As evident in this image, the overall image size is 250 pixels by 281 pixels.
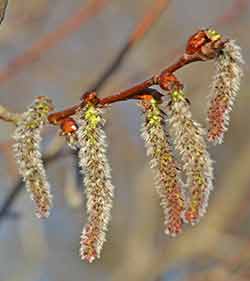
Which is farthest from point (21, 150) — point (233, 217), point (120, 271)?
point (233, 217)

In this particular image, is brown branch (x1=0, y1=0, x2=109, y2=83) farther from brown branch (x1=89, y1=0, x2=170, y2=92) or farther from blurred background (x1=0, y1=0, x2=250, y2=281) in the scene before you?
brown branch (x1=89, y1=0, x2=170, y2=92)

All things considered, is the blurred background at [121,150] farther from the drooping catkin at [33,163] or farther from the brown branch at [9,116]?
the drooping catkin at [33,163]

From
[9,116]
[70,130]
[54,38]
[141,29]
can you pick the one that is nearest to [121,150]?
[54,38]

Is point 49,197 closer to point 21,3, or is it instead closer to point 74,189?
point 74,189

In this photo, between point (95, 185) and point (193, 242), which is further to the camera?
point (193, 242)

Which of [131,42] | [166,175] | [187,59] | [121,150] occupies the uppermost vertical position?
[121,150]

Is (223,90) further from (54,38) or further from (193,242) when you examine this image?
(193,242)
